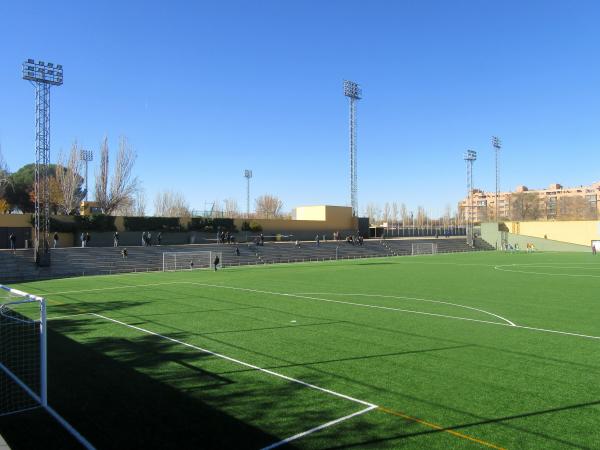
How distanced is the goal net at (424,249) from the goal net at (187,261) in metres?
30.7

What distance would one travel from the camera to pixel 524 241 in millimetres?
72125

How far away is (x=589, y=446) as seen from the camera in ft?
18.4

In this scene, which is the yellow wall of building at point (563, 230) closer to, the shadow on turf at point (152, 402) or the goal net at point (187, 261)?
the goal net at point (187, 261)

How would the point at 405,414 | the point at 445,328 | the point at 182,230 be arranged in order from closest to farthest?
1. the point at 405,414
2. the point at 445,328
3. the point at 182,230

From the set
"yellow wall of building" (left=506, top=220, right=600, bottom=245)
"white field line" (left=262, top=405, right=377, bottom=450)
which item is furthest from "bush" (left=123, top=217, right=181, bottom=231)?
"yellow wall of building" (left=506, top=220, right=600, bottom=245)

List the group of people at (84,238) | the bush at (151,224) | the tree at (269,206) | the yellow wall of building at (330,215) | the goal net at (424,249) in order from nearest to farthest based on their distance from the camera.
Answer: the group of people at (84,238) < the bush at (151,224) < the goal net at (424,249) < the yellow wall of building at (330,215) < the tree at (269,206)

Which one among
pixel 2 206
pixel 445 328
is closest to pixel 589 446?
pixel 445 328

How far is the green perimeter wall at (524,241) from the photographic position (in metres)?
67.7

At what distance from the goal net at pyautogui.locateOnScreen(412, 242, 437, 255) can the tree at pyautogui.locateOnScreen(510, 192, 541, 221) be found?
78.0m

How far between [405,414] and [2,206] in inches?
2614

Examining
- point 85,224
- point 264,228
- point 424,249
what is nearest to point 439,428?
point 85,224

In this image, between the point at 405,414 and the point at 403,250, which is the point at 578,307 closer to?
the point at 405,414

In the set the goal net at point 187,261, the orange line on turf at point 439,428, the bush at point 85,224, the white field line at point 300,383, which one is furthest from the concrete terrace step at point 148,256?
the orange line on turf at point 439,428

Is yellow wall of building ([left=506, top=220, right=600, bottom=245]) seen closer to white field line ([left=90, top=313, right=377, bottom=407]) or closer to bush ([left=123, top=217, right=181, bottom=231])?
bush ([left=123, top=217, right=181, bottom=231])
